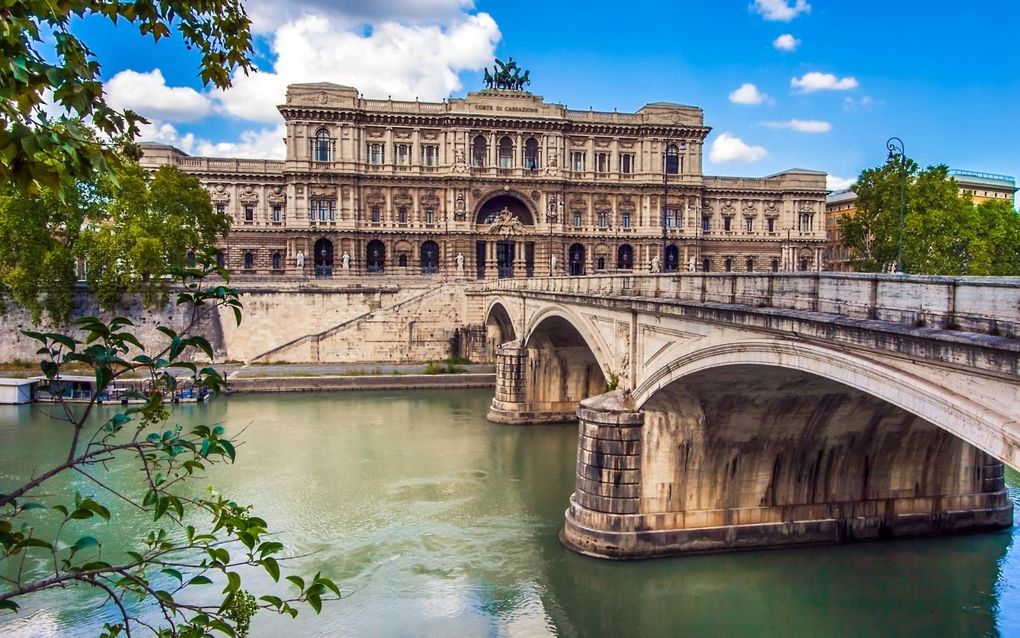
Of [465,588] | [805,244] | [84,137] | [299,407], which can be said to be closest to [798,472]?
[465,588]

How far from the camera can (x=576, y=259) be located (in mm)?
64188

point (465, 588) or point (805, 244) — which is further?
point (805, 244)

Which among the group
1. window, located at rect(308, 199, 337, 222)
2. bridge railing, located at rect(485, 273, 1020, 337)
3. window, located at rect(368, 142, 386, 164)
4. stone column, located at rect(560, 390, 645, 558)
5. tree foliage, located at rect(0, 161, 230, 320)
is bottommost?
stone column, located at rect(560, 390, 645, 558)

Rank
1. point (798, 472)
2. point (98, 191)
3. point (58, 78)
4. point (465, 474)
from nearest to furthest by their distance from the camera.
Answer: point (58, 78)
point (798, 472)
point (465, 474)
point (98, 191)

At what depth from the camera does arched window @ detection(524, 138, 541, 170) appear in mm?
61969

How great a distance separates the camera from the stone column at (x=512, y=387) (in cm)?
3212

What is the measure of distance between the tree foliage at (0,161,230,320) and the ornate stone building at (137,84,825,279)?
1313 cm

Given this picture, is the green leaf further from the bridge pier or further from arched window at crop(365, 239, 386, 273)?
arched window at crop(365, 239, 386, 273)

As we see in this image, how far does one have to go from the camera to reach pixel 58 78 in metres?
3.31

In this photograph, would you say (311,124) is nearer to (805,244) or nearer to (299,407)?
(299,407)

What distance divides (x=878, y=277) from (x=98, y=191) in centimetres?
4409

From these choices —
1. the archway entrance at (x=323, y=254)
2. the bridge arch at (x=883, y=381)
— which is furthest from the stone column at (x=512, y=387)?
the archway entrance at (x=323, y=254)

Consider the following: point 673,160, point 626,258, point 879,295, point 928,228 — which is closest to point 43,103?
point 879,295

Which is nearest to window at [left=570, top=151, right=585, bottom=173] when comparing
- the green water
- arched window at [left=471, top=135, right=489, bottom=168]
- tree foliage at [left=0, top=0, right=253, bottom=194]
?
arched window at [left=471, top=135, right=489, bottom=168]
